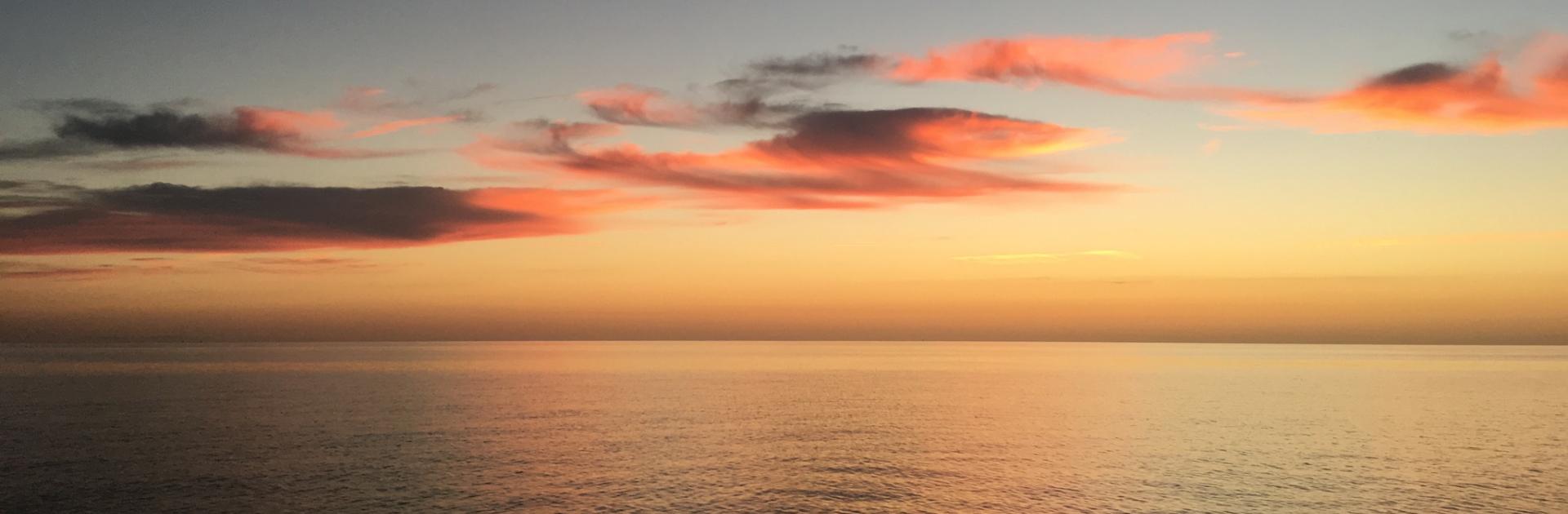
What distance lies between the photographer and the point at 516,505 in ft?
177

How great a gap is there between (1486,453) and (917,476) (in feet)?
148

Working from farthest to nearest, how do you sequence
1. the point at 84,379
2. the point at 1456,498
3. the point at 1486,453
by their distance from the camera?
the point at 84,379, the point at 1486,453, the point at 1456,498

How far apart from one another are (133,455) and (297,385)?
9311 cm

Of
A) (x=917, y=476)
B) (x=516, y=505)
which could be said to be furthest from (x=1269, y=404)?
(x=516, y=505)

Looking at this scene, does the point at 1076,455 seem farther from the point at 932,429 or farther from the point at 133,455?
the point at 133,455

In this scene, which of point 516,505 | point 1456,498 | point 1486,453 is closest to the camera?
point 516,505

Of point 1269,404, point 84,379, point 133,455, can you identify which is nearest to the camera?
point 133,455

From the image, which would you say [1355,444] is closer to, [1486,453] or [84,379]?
[1486,453]

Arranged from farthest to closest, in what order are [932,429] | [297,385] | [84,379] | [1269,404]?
1. [84,379]
2. [297,385]
3. [1269,404]
4. [932,429]

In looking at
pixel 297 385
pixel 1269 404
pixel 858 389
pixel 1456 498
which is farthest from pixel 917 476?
pixel 297 385

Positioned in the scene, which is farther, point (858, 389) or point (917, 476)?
point (858, 389)

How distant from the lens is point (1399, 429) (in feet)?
313

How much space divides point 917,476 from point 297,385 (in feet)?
407

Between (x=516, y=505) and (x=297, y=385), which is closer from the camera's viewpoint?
(x=516, y=505)
